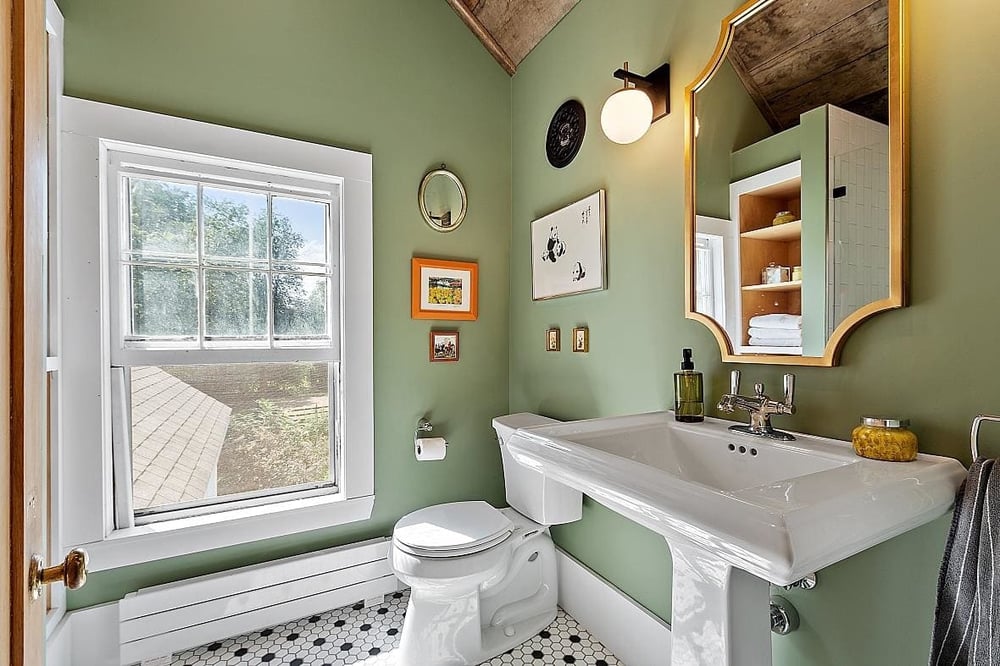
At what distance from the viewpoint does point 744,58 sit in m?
1.29

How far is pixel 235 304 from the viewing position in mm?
1897

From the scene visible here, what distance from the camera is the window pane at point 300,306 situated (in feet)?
6.48

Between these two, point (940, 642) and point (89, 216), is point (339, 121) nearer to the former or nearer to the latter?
point (89, 216)

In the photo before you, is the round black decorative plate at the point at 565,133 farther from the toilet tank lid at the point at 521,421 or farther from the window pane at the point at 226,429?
the window pane at the point at 226,429

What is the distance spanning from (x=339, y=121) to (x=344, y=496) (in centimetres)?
158

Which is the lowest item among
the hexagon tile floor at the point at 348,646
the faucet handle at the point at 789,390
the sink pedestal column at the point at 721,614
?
the hexagon tile floor at the point at 348,646

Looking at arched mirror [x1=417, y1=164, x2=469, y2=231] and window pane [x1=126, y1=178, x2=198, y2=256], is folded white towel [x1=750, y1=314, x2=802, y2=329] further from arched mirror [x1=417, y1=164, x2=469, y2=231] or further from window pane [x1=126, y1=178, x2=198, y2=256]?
window pane [x1=126, y1=178, x2=198, y2=256]

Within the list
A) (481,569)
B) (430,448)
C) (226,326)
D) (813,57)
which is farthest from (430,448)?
(813,57)

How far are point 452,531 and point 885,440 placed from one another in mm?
1282

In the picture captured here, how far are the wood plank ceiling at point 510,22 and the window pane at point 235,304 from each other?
5.00ft

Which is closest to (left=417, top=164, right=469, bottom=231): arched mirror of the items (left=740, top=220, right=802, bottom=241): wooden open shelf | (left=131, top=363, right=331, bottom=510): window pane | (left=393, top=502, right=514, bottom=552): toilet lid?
Result: (left=131, top=363, right=331, bottom=510): window pane

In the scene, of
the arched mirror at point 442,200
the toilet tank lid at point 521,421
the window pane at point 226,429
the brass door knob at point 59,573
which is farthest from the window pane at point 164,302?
the brass door knob at point 59,573

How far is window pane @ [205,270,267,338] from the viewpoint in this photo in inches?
73.0

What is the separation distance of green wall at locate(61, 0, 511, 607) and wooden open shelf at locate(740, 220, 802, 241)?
4.35 feet
